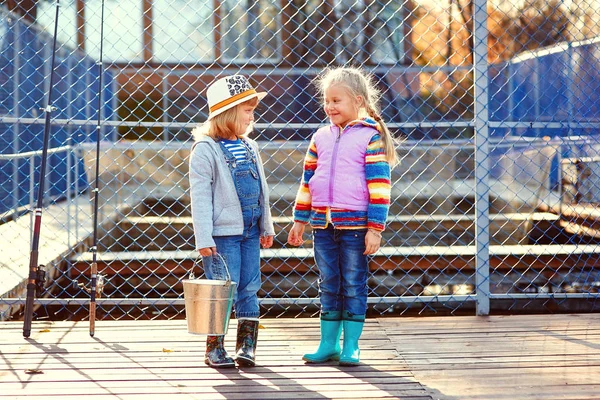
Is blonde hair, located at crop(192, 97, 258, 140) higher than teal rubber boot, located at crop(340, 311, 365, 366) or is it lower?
higher

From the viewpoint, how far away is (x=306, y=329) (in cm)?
407

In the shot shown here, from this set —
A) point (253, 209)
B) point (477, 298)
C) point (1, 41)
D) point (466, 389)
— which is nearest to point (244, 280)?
point (253, 209)

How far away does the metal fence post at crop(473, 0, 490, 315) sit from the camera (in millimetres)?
4262

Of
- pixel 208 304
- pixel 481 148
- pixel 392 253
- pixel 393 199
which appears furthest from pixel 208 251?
pixel 393 199

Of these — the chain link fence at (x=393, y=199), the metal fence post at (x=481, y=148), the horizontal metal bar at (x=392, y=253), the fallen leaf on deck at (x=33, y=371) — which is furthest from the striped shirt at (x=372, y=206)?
the horizontal metal bar at (x=392, y=253)

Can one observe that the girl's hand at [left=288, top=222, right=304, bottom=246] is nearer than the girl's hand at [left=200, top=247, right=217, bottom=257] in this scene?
No

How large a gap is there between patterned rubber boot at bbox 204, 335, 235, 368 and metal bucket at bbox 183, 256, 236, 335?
0.16 m

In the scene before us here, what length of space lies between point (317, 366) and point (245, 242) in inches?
23.3

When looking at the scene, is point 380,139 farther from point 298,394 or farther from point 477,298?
point 477,298

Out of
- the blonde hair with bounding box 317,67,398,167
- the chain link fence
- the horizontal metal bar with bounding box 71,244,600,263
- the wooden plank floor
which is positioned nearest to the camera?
the wooden plank floor

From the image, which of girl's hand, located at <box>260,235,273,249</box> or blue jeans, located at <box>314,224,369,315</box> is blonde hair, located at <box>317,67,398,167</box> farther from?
girl's hand, located at <box>260,235,273,249</box>

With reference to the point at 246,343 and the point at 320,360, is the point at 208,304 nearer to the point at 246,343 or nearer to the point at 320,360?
the point at 246,343

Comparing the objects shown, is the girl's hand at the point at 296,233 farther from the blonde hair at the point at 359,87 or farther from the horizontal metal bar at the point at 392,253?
the horizontal metal bar at the point at 392,253

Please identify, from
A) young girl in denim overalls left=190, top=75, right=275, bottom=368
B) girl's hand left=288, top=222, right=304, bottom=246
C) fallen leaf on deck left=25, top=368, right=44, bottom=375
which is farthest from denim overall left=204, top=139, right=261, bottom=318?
fallen leaf on deck left=25, top=368, right=44, bottom=375
